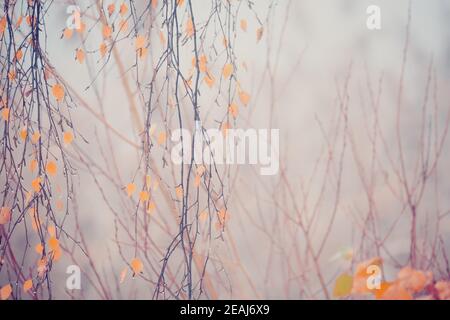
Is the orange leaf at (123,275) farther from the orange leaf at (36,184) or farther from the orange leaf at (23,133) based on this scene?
the orange leaf at (23,133)

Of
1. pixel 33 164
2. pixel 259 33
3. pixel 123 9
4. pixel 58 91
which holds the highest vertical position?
pixel 123 9

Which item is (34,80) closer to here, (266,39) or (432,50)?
(266,39)

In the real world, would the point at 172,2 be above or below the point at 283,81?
above

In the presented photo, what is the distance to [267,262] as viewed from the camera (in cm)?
212

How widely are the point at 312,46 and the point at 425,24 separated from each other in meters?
0.46

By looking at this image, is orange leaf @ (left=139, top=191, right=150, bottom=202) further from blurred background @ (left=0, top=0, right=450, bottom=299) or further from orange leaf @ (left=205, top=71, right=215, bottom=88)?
orange leaf @ (left=205, top=71, right=215, bottom=88)

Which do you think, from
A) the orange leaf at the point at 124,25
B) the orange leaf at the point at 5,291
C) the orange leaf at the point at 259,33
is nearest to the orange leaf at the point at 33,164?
the orange leaf at the point at 5,291

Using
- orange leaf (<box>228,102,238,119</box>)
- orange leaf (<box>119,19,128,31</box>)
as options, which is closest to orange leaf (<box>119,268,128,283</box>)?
orange leaf (<box>228,102,238,119</box>)

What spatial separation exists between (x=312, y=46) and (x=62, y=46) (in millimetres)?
1049

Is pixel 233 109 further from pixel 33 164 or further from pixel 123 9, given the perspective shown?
pixel 33 164

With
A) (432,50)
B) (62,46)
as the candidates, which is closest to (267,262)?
(432,50)

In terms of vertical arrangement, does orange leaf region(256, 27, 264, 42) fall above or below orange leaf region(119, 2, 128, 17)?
below

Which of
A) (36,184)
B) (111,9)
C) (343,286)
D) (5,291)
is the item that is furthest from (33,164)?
(343,286)
